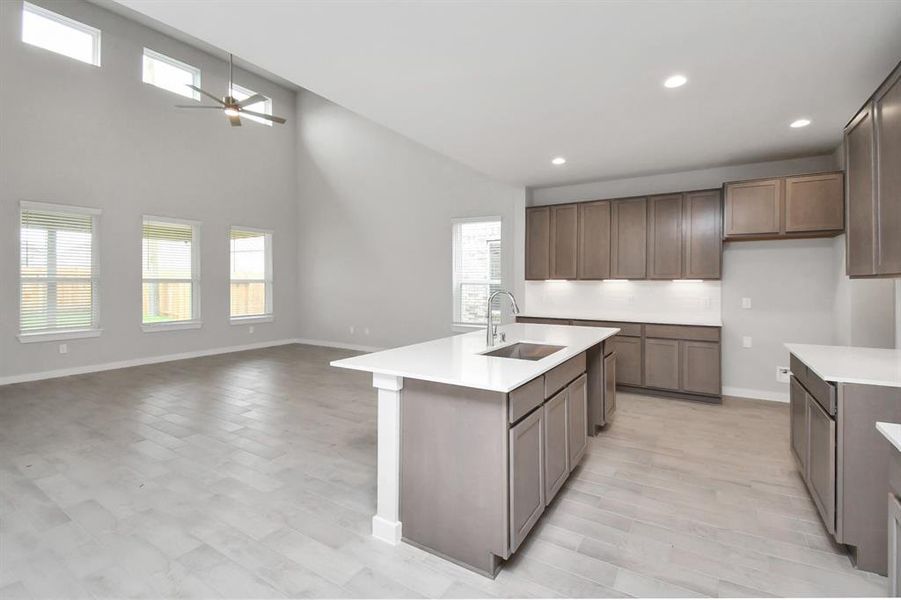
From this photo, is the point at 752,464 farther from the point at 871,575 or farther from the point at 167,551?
the point at 167,551

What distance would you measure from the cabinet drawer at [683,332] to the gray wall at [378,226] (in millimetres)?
1961

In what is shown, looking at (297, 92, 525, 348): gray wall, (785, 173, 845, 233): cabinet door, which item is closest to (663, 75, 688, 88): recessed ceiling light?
(785, 173, 845, 233): cabinet door

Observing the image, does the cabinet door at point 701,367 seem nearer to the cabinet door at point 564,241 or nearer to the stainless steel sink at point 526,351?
the cabinet door at point 564,241

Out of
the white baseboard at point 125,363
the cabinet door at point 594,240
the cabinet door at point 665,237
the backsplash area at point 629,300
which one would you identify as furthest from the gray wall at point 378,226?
the cabinet door at point 665,237

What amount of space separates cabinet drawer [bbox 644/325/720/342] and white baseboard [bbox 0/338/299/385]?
6856 mm

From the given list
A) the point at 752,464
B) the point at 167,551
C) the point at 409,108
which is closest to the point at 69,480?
the point at 167,551

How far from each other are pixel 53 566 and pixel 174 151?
22.1 ft

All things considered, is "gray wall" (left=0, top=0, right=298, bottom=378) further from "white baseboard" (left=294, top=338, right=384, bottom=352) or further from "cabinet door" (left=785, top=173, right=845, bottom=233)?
"cabinet door" (left=785, top=173, right=845, bottom=233)

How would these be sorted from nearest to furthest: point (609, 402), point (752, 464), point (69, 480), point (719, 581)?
point (719, 581)
point (69, 480)
point (752, 464)
point (609, 402)

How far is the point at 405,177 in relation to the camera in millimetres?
7648

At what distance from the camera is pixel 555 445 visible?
2.55 meters

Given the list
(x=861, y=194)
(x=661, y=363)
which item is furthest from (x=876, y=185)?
(x=661, y=363)

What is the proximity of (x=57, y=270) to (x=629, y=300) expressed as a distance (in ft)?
24.9

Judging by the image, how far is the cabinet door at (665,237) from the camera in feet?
16.7
